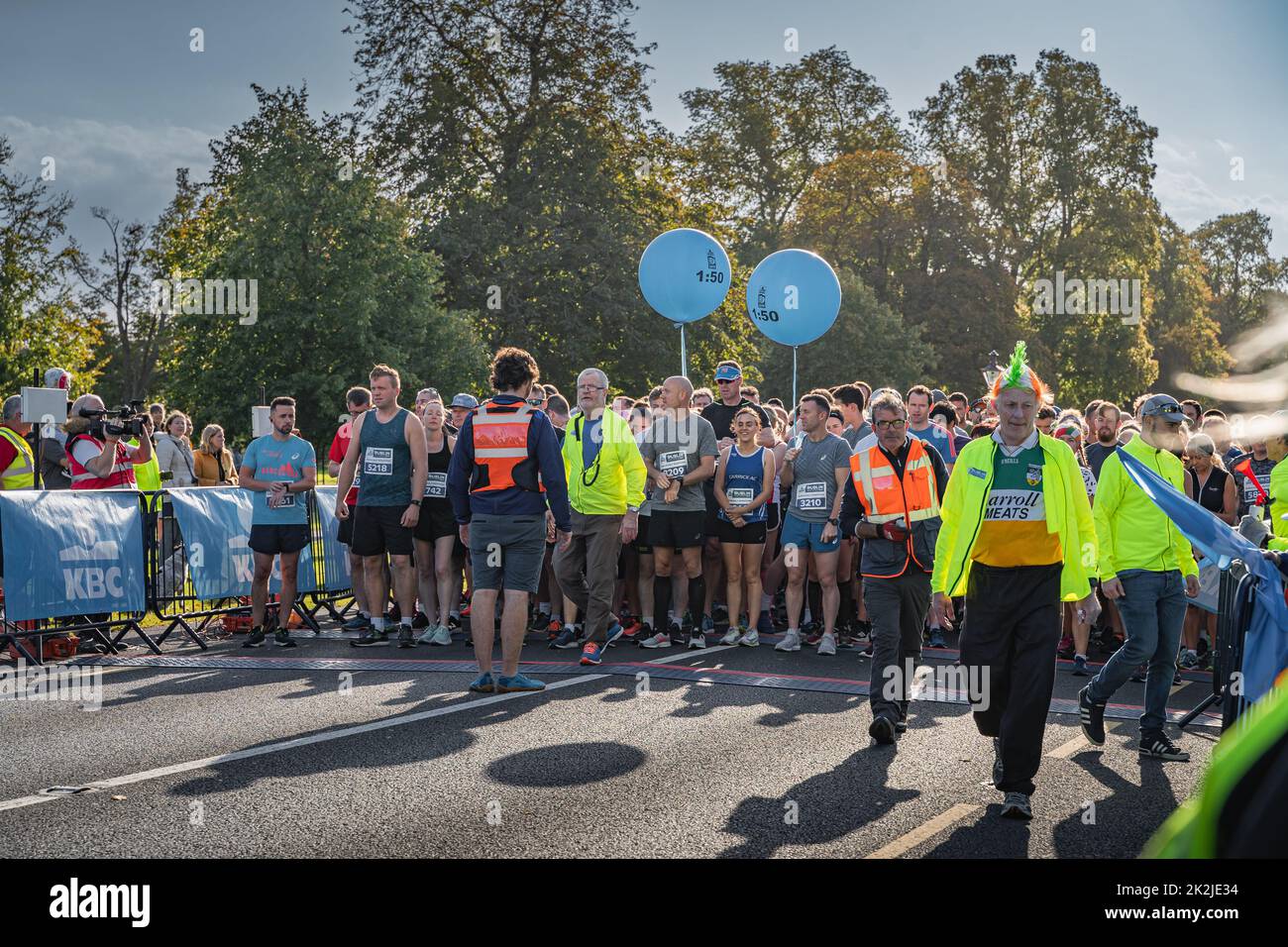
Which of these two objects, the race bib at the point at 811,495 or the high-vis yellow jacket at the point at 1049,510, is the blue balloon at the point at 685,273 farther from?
the high-vis yellow jacket at the point at 1049,510

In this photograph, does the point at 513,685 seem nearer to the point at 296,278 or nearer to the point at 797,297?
the point at 797,297

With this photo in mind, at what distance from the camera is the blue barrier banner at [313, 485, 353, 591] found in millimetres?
13086

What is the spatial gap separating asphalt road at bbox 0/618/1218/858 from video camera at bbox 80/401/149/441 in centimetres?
293

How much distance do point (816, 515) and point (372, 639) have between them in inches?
169

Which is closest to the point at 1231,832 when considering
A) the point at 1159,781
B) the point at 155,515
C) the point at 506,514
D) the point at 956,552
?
the point at 956,552

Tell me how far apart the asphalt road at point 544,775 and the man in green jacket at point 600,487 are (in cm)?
122

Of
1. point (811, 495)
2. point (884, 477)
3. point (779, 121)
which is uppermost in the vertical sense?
point (779, 121)

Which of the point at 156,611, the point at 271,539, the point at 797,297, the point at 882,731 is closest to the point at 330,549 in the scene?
the point at 271,539

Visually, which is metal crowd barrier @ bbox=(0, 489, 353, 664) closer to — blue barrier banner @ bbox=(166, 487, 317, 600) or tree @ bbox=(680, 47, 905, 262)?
blue barrier banner @ bbox=(166, 487, 317, 600)

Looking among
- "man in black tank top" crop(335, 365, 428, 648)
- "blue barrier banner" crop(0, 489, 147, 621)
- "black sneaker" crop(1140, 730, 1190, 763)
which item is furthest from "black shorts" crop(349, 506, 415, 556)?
"black sneaker" crop(1140, 730, 1190, 763)

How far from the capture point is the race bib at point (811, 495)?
10789 mm

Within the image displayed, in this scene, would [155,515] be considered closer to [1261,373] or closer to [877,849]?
[877,849]

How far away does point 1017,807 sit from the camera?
5473mm

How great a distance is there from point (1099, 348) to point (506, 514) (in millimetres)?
42848
